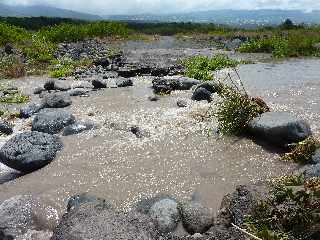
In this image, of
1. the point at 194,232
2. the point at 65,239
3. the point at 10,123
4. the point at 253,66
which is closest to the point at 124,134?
the point at 10,123

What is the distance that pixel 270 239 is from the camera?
16.4 feet

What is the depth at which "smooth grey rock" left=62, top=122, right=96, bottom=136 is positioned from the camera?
1136 centimetres

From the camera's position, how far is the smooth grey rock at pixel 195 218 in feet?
21.8

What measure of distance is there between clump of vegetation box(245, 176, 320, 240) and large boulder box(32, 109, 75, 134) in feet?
23.1

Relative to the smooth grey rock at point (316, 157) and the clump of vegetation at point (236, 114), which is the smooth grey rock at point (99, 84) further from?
the smooth grey rock at point (316, 157)

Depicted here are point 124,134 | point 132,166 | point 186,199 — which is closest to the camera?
point 186,199

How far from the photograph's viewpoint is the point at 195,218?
6.76 meters

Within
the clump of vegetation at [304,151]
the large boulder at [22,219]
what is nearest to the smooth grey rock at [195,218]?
the large boulder at [22,219]

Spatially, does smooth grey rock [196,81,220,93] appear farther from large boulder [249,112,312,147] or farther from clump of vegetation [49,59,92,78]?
clump of vegetation [49,59,92,78]

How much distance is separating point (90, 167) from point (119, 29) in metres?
35.2

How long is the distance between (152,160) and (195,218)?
2996 mm

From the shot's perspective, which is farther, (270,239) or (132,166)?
(132,166)

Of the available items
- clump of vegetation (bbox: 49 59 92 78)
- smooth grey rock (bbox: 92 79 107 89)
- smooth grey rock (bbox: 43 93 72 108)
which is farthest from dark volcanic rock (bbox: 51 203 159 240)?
clump of vegetation (bbox: 49 59 92 78)

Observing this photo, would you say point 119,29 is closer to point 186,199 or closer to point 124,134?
point 124,134
